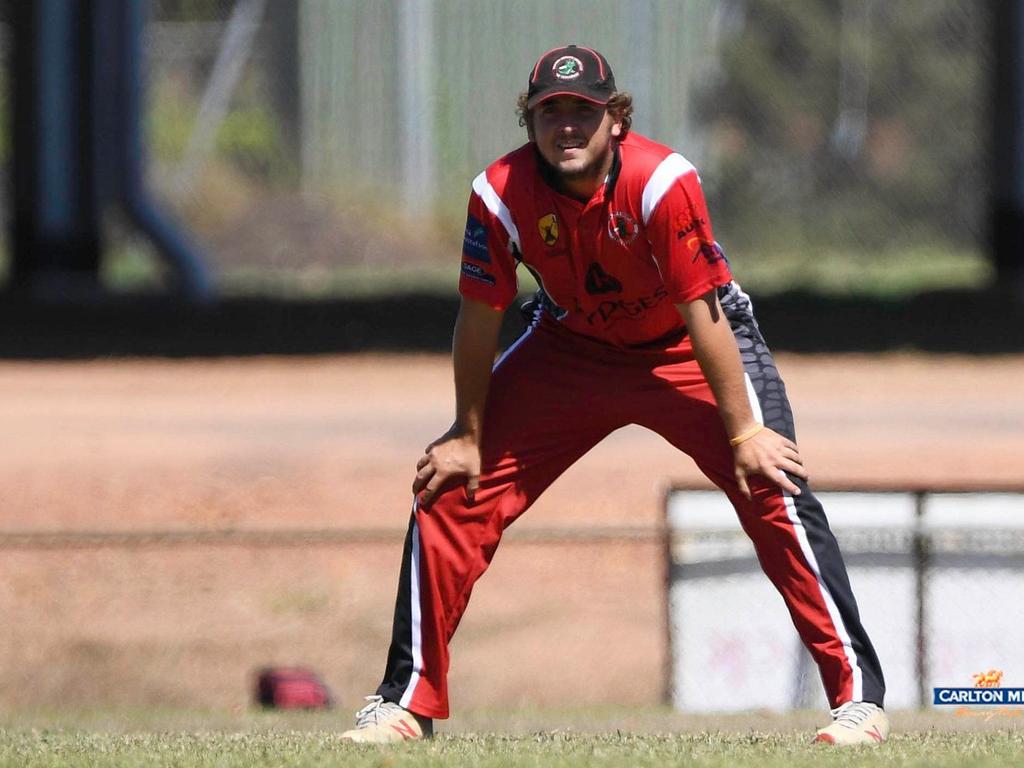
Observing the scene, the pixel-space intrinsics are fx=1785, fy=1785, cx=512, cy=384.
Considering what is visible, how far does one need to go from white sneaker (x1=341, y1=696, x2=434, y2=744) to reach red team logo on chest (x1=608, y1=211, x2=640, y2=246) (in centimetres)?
144

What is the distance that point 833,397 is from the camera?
1415cm

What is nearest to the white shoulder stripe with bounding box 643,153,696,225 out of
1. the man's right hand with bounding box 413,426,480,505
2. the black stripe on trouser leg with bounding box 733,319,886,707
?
the black stripe on trouser leg with bounding box 733,319,886,707

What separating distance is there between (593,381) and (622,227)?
1.64 ft

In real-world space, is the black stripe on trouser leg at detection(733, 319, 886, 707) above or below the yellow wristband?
below

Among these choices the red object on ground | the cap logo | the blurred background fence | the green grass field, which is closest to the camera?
the green grass field

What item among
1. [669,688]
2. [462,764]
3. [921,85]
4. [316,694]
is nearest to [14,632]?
[316,694]

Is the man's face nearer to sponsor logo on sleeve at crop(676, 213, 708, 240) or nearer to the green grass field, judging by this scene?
sponsor logo on sleeve at crop(676, 213, 708, 240)

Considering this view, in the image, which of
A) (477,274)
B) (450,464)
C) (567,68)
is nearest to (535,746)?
(450,464)

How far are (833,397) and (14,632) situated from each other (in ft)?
22.8

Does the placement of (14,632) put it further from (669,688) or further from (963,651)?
(963,651)

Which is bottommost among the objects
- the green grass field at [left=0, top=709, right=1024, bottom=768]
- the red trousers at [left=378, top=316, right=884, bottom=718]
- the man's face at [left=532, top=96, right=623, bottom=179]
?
the green grass field at [left=0, top=709, right=1024, bottom=768]

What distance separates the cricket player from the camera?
15.7 feet

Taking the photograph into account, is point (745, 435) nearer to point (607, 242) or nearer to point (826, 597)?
point (826, 597)

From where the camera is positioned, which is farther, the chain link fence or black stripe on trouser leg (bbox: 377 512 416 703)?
the chain link fence
